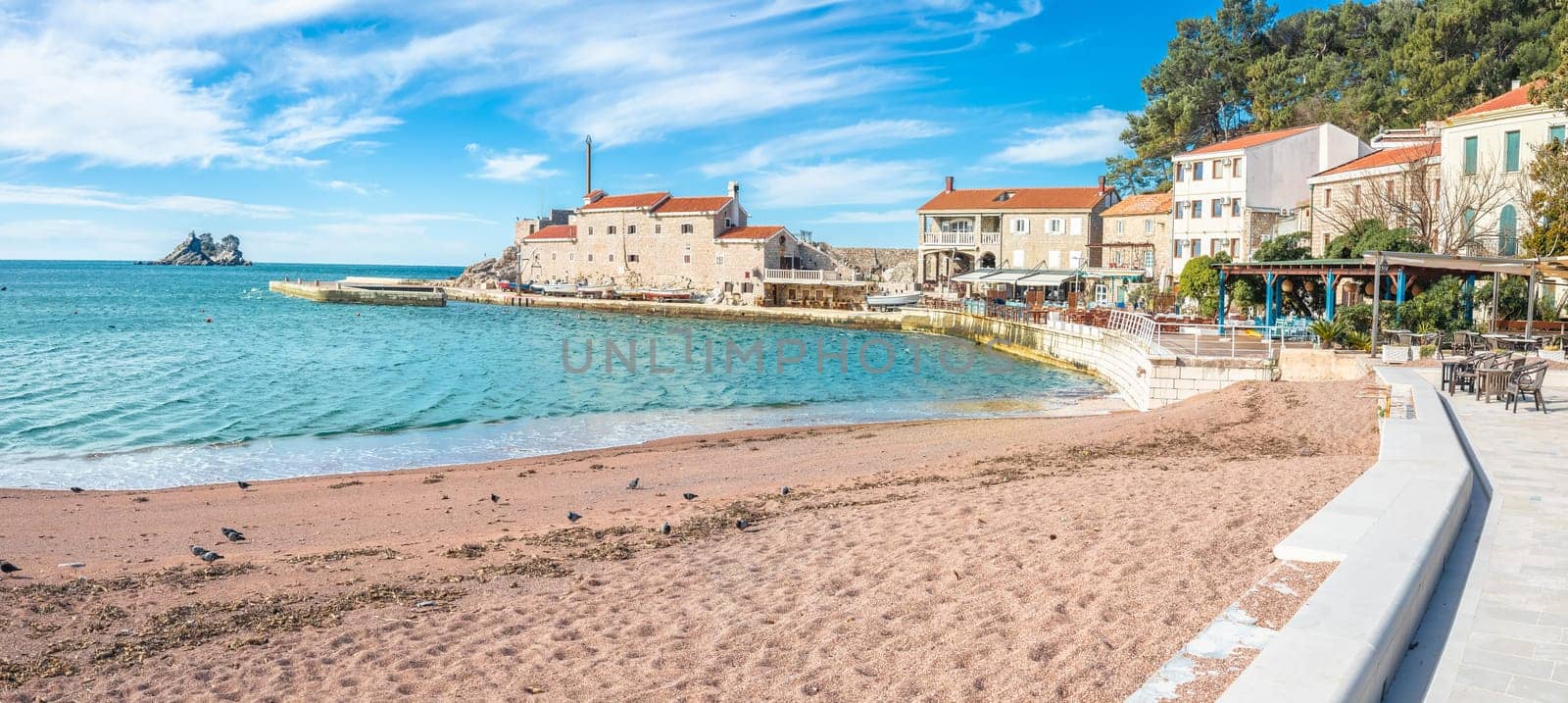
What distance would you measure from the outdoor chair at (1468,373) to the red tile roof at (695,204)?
206 feet

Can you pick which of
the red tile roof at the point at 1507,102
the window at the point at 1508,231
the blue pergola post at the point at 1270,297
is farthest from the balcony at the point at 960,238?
the blue pergola post at the point at 1270,297

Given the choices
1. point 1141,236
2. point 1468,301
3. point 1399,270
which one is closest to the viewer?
point 1399,270

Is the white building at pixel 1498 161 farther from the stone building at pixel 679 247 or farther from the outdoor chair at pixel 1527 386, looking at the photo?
the stone building at pixel 679 247

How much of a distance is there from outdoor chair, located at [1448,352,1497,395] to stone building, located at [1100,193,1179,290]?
36990 mm

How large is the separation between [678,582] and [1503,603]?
213 inches

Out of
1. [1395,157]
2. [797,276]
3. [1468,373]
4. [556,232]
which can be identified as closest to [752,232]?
[797,276]

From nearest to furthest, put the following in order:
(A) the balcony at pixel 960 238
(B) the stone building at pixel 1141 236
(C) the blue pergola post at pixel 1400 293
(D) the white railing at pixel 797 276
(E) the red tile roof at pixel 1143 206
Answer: (C) the blue pergola post at pixel 1400 293 → (B) the stone building at pixel 1141 236 → (E) the red tile roof at pixel 1143 206 → (A) the balcony at pixel 960 238 → (D) the white railing at pixel 797 276

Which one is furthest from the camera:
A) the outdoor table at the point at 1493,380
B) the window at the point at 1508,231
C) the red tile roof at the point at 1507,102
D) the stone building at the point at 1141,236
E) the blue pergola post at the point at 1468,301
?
the stone building at the point at 1141,236

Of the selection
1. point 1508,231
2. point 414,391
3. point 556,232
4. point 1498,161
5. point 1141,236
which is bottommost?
point 414,391

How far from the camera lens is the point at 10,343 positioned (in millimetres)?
44281

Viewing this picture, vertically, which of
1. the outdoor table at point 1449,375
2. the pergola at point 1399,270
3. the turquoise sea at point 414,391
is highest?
the pergola at point 1399,270

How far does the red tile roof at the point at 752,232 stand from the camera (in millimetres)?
71750

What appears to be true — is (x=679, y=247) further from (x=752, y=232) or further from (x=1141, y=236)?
(x=1141, y=236)

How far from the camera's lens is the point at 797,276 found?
71.1 metres
